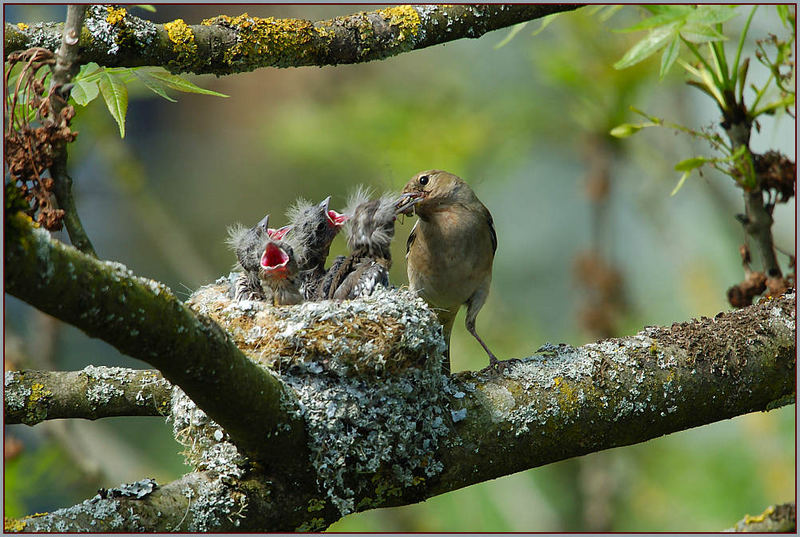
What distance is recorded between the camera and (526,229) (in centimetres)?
1016

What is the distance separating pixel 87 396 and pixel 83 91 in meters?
1.33

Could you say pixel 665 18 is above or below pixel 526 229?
below

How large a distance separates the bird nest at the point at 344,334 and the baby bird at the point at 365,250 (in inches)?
22.7

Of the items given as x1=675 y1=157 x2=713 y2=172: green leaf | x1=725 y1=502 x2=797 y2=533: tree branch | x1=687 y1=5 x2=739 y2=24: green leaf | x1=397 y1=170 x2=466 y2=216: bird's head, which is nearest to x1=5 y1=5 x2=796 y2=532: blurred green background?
x1=397 y1=170 x2=466 y2=216: bird's head

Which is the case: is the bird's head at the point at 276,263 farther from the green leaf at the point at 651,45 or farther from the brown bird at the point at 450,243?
the green leaf at the point at 651,45

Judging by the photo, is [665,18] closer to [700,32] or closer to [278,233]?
[700,32]

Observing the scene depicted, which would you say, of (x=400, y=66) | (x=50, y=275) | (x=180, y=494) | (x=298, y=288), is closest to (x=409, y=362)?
(x=180, y=494)

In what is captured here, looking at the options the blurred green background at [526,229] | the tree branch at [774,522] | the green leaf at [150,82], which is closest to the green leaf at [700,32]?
the blurred green background at [526,229]

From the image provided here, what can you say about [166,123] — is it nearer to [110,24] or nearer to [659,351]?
[110,24]

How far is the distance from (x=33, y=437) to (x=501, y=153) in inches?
200

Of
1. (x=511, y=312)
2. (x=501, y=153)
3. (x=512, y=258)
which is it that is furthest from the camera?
(x=512, y=258)

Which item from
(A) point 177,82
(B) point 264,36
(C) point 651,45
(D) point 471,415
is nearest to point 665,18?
(C) point 651,45

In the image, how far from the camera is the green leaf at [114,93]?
8.32 ft

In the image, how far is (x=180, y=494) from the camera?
235 cm
